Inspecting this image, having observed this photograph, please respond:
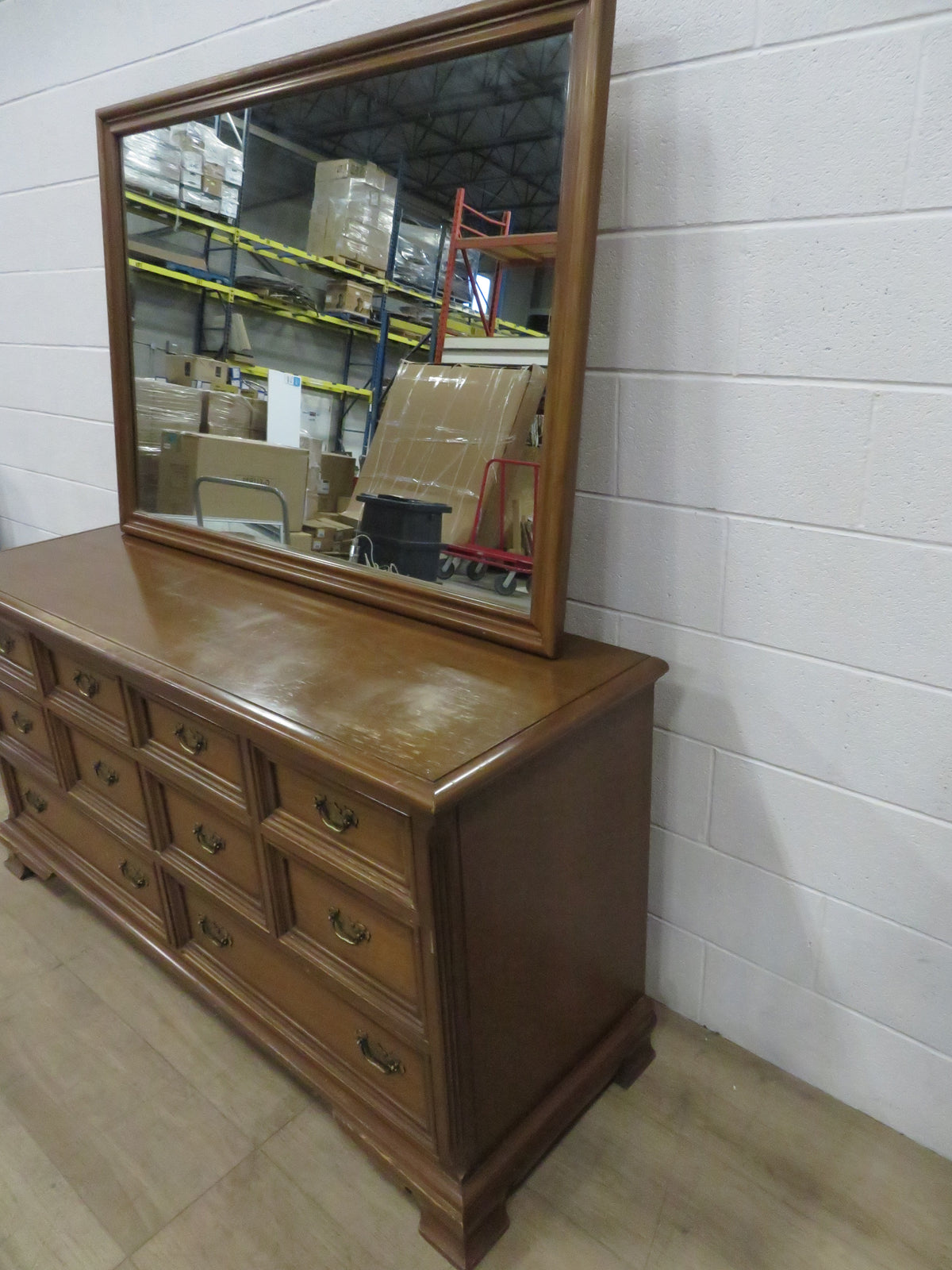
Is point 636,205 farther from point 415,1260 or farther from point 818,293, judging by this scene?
point 415,1260

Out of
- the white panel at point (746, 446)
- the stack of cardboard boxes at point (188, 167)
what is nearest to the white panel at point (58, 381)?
the stack of cardboard boxes at point (188, 167)

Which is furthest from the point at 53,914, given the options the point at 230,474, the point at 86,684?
the point at 230,474

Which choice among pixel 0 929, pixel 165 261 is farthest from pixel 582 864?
pixel 165 261

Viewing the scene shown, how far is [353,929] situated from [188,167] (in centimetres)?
142

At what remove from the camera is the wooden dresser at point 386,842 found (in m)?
0.88

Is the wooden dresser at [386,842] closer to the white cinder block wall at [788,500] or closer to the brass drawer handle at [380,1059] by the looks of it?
the brass drawer handle at [380,1059]

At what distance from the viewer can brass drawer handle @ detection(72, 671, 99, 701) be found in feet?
4.15

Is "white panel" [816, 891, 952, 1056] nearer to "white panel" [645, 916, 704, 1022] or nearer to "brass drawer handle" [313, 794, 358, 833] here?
"white panel" [645, 916, 704, 1022]

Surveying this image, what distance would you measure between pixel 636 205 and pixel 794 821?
92 cm

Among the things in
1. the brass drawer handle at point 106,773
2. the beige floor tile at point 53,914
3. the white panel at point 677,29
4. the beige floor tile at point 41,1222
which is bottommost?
the beige floor tile at point 41,1222

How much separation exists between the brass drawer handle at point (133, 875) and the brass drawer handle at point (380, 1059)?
0.56 m

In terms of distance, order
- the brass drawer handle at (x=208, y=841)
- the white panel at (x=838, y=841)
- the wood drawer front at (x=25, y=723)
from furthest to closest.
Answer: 1. the wood drawer front at (x=25, y=723)
2. the brass drawer handle at (x=208, y=841)
3. the white panel at (x=838, y=841)

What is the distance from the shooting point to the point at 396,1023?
95cm

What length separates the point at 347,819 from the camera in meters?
0.92
